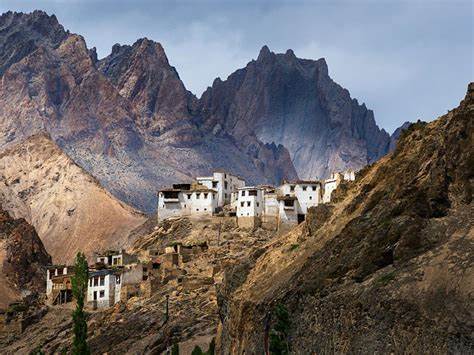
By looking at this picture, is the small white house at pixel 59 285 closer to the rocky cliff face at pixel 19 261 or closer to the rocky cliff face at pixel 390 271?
the rocky cliff face at pixel 19 261

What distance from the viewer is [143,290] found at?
93688 millimetres

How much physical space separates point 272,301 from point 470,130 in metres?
13.8

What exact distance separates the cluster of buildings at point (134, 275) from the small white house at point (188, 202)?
13775mm

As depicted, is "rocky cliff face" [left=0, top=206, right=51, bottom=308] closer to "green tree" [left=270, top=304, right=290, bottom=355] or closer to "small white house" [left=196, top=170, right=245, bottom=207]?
"small white house" [left=196, top=170, right=245, bottom=207]

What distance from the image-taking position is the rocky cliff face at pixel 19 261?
13912 cm

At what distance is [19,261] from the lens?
5704 inches

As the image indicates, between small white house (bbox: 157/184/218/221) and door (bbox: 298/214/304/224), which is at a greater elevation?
small white house (bbox: 157/184/218/221)

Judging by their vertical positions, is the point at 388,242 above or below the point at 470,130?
→ below

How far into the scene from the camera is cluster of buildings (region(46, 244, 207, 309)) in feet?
310

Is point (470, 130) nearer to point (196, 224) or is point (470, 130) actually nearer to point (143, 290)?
point (143, 290)

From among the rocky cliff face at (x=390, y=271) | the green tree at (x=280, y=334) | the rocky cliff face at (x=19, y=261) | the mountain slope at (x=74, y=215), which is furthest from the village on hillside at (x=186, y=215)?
the green tree at (x=280, y=334)

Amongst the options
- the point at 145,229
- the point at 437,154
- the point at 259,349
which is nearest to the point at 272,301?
the point at 259,349

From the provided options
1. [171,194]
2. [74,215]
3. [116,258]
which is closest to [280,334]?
[116,258]

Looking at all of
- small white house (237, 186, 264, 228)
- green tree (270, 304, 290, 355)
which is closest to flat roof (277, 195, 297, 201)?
small white house (237, 186, 264, 228)
